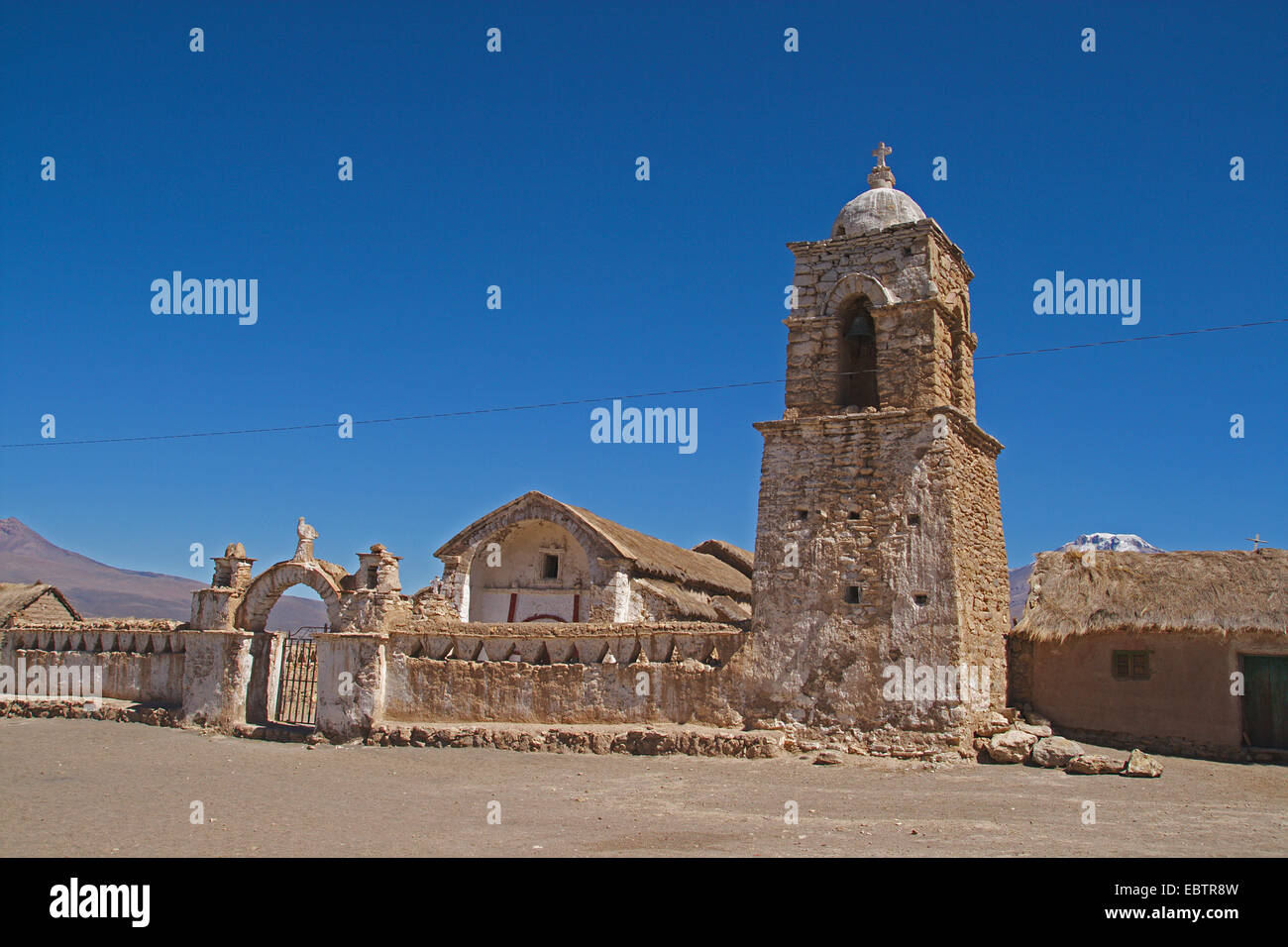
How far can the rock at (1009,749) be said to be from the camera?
12.8 metres

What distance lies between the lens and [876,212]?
50.9ft

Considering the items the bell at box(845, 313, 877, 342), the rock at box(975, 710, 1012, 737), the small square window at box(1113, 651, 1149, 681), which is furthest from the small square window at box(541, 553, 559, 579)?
the small square window at box(1113, 651, 1149, 681)

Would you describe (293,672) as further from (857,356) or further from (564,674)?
(857,356)

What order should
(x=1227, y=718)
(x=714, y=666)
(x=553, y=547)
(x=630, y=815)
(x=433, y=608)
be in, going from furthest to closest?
(x=553, y=547) → (x=433, y=608) → (x=714, y=666) → (x=1227, y=718) → (x=630, y=815)

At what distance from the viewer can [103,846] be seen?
7.93m

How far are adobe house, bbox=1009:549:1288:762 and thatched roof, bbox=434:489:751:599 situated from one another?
28.2 ft

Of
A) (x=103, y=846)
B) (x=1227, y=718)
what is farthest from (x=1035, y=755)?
(x=103, y=846)

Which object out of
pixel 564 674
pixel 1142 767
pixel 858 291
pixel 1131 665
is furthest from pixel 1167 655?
pixel 564 674

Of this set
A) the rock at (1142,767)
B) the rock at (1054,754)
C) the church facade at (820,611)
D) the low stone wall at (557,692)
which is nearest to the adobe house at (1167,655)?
the church facade at (820,611)

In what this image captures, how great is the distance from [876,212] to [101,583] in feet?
339

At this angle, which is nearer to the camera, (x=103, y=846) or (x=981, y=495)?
(x=103, y=846)

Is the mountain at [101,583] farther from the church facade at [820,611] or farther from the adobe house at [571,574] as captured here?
the church facade at [820,611]

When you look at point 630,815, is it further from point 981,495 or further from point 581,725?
point 981,495
